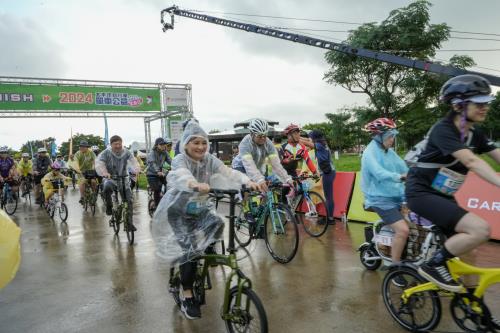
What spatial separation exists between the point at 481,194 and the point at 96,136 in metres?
109

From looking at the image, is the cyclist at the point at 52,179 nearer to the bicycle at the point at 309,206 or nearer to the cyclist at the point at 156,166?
the cyclist at the point at 156,166

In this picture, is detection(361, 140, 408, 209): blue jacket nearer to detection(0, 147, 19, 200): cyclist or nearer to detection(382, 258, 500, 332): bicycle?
detection(382, 258, 500, 332): bicycle

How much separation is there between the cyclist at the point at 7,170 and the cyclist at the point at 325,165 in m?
9.68

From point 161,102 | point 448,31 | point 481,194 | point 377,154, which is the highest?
point 448,31

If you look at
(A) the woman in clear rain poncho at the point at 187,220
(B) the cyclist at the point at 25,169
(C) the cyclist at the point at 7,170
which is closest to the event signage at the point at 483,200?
(A) the woman in clear rain poncho at the point at 187,220

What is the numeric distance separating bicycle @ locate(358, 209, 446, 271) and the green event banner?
18288mm

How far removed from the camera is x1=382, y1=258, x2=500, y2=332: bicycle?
290 cm

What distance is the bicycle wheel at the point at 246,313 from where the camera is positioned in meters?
2.83

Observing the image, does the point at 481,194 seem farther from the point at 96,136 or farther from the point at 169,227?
the point at 96,136

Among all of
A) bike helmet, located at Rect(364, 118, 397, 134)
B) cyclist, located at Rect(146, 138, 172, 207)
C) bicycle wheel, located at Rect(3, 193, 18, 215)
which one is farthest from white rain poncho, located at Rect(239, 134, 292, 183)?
bicycle wheel, located at Rect(3, 193, 18, 215)

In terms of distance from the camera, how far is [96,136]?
106 metres

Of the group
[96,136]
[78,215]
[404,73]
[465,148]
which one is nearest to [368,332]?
[465,148]

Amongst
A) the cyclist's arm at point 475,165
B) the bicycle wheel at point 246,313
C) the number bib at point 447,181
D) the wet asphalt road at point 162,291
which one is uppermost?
the cyclist's arm at point 475,165

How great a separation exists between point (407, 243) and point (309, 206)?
3187 millimetres
